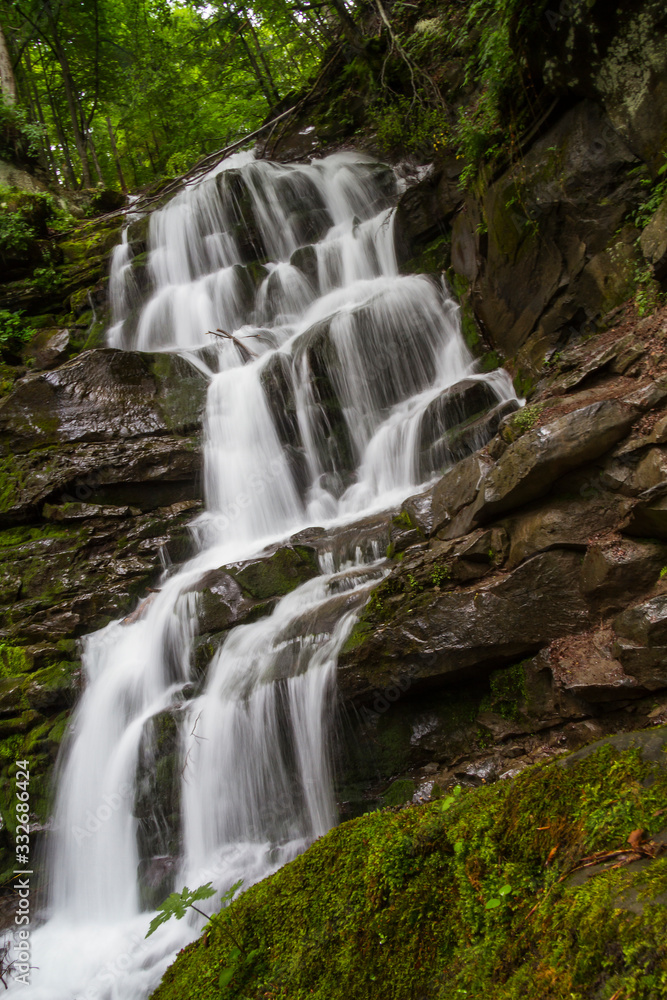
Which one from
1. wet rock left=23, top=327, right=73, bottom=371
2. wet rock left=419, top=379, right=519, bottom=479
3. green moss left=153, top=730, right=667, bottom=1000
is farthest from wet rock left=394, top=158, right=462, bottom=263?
green moss left=153, top=730, right=667, bottom=1000

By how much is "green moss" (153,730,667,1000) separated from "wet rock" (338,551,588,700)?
2250 millimetres

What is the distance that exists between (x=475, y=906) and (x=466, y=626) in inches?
107

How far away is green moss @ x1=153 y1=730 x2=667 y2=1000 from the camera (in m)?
1.43

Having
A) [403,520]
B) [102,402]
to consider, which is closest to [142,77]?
[102,402]

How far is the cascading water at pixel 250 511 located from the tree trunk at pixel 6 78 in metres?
4.47

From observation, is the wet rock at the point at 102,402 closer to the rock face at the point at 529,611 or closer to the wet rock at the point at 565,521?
the rock face at the point at 529,611

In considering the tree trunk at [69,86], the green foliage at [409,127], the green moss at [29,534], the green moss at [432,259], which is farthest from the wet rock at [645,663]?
the tree trunk at [69,86]

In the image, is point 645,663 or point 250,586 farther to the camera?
point 250,586

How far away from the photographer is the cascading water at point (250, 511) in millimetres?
4990

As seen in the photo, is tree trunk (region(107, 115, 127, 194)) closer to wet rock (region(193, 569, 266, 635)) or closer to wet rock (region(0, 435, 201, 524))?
wet rock (region(0, 435, 201, 524))

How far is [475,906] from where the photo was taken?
180 centimetres

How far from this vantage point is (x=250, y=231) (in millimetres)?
12938

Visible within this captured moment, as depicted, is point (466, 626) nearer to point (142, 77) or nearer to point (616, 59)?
point (616, 59)

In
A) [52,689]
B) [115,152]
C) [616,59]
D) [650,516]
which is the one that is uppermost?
[115,152]
